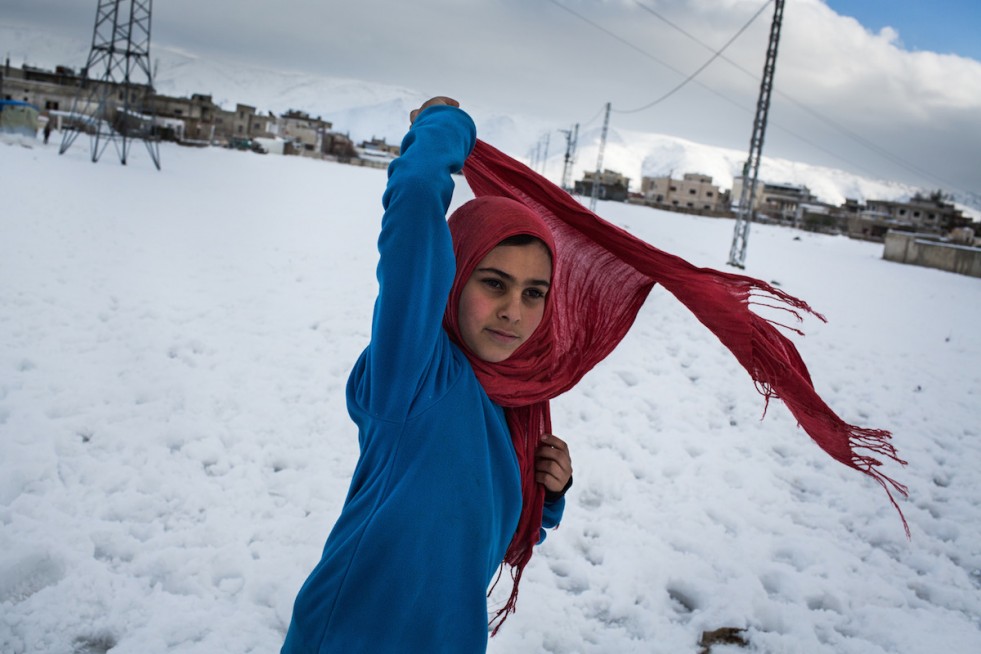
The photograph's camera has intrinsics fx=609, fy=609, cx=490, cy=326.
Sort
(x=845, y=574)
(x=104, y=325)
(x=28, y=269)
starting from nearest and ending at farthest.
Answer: (x=845, y=574)
(x=104, y=325)
(x=28, y=269)

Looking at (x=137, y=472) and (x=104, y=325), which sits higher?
(x=104, y=325)

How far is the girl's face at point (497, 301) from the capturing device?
130cm

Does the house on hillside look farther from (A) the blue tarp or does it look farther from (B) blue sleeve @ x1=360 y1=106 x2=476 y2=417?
(B) blue sleeve @ x1=360 y1=106 x2=476 y2=417

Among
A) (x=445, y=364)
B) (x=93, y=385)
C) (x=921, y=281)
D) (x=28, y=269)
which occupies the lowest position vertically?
(x=93, y=385)

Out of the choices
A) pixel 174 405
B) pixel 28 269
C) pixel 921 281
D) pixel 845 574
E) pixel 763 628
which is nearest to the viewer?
pixel 763 628

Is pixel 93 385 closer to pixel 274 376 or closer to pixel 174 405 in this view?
pixel 174 405

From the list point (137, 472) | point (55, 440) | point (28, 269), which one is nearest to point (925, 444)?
point (137, 472)

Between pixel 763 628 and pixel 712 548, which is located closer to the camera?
pixel 763 628

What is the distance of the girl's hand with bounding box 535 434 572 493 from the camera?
152 centimetres

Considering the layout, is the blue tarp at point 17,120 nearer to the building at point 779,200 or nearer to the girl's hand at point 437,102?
the girl's hand at point 437,102

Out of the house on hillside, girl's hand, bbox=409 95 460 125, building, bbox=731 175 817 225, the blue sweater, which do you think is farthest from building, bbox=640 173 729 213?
the blue sweater

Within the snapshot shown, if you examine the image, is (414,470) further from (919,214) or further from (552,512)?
(919,214)

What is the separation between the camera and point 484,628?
1250mm

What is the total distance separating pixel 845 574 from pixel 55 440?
17.4 ft
